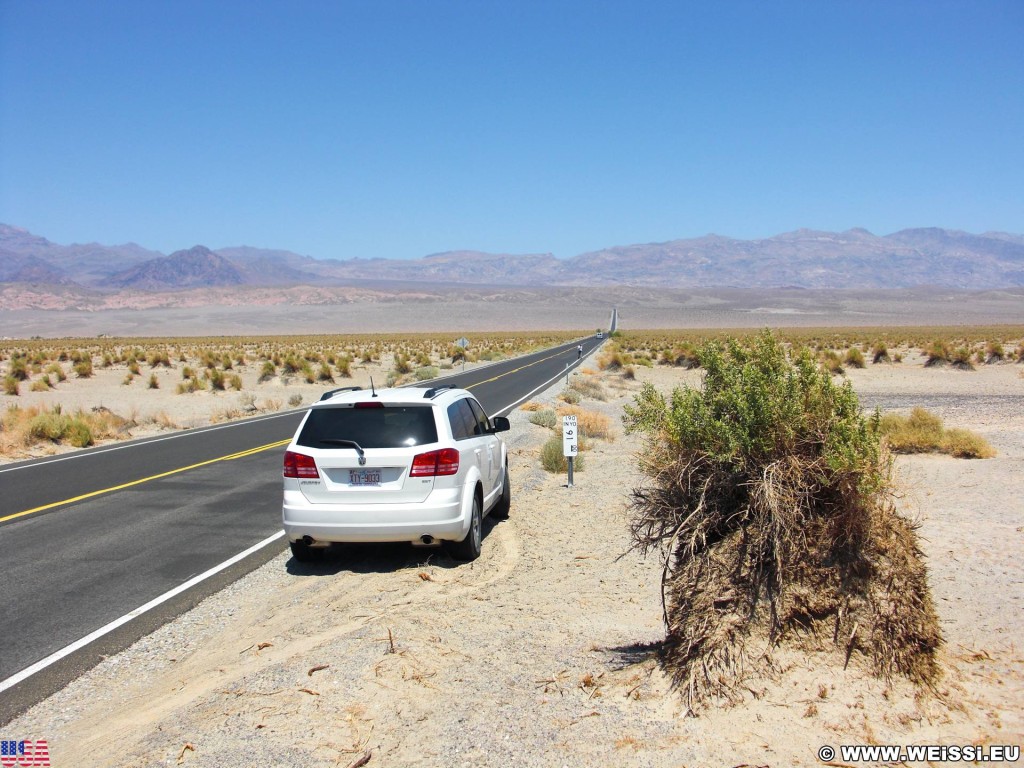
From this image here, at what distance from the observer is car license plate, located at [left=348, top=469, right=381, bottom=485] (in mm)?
7695

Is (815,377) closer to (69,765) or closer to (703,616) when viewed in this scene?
(703,616)

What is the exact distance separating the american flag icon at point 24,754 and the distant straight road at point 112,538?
1.38 ft

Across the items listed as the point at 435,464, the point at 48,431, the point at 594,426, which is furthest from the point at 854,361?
the point at 435,464

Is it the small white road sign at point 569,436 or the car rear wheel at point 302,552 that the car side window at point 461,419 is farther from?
the small white road sign at point 569,436

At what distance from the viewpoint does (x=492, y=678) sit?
521cm

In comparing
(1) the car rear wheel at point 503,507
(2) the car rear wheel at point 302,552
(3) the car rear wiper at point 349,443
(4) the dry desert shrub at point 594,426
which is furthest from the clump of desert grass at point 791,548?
(4) the dry desert shrub at point 594,426

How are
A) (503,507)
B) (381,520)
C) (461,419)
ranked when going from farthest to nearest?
(503,507) → (461,419) → (381,520)

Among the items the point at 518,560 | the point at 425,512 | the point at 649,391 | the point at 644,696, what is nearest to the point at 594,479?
the point at 518,560

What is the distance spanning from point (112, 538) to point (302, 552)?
2.78 metres

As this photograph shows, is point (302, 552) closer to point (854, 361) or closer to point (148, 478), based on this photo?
point (148, 478)

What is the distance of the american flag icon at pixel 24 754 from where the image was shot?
4.50 m

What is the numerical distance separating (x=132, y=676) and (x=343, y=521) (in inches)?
92.7

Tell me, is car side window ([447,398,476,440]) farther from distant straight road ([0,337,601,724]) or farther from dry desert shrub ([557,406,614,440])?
dry desert shrub ([557,406,614,440])

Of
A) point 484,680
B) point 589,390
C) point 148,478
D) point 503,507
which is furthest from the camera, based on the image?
point 589,390
